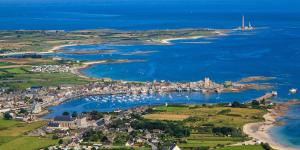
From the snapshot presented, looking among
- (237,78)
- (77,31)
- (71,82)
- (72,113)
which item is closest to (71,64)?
(71,82)

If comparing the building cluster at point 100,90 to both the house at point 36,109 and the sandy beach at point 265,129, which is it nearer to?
the house at point 36,109

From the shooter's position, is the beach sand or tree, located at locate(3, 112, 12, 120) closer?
the beach sand

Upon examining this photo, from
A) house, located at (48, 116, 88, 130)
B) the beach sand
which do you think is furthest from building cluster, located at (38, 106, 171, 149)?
the beach sand

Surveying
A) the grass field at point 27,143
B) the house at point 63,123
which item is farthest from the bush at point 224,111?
the grass field at point 27,143

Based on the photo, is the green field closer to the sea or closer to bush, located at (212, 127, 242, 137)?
the sea

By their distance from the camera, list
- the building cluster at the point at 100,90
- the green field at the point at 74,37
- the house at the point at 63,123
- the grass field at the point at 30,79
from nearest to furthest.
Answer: the house at the point at 63,123, the building cluster at the point at 100,90, the grass field at the point at 30,79, the green field at the point at 74,37

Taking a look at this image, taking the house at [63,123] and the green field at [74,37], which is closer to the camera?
the house at [63,123]

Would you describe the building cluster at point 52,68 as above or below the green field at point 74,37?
below

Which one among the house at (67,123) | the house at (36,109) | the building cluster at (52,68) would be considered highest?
the building cluster at (52,68)
